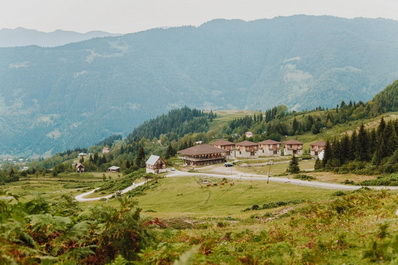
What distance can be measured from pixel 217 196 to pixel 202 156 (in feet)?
187

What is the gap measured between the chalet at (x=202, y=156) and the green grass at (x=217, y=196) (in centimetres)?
3931

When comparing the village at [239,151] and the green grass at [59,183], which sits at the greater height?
the village at [239,151]

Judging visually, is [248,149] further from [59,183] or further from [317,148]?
[59,183]

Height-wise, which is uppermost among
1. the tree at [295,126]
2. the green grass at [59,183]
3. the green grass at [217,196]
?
the tree at [295,126]

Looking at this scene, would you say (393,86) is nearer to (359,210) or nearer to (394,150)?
(394,150)

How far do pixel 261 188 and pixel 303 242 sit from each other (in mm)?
42058

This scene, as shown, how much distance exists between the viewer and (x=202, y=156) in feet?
365

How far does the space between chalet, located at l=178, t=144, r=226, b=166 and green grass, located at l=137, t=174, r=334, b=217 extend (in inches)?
1548

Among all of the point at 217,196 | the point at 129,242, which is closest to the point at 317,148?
the point at 217,196

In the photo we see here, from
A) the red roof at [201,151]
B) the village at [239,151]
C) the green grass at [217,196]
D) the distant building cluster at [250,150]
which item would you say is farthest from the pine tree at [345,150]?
the red roof at [201,151]

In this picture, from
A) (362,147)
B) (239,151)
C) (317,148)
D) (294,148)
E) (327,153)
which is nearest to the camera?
(362,147)

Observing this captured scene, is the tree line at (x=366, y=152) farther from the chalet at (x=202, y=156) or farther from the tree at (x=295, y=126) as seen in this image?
the tree at (x=295, y=126)

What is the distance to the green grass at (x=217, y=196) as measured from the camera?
1740 inches

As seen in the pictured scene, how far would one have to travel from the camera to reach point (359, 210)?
21.0m
